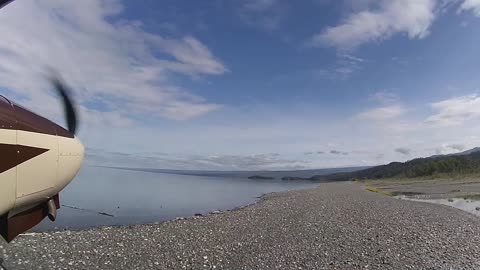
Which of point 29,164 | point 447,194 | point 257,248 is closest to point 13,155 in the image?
point 29,164

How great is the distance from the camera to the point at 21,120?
4.38 m

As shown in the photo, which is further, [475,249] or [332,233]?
[332,233]

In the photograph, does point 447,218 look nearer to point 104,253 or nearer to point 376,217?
point 376,217

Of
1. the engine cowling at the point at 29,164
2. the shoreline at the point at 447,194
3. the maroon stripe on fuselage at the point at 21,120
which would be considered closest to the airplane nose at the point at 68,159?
the engine cowling at the point at 29,164

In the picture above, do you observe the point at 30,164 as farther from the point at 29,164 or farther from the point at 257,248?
the point at 257,248

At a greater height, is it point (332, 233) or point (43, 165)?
point (43, 165)

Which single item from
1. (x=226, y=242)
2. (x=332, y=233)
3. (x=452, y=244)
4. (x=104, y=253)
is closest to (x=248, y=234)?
(x=226, y=242)

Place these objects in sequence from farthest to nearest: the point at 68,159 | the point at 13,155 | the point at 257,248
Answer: the point at 257,248 → the point at 68,159 → the point at 13,155

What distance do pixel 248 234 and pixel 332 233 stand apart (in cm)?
348

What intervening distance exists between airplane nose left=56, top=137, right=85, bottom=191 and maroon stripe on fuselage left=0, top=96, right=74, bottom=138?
28 centimetres

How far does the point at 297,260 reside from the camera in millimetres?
9906

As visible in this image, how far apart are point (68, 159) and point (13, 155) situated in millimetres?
1205

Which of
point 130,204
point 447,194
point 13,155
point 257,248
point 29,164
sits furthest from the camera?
point 447,194


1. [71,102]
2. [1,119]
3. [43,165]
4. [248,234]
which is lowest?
[248,234]
